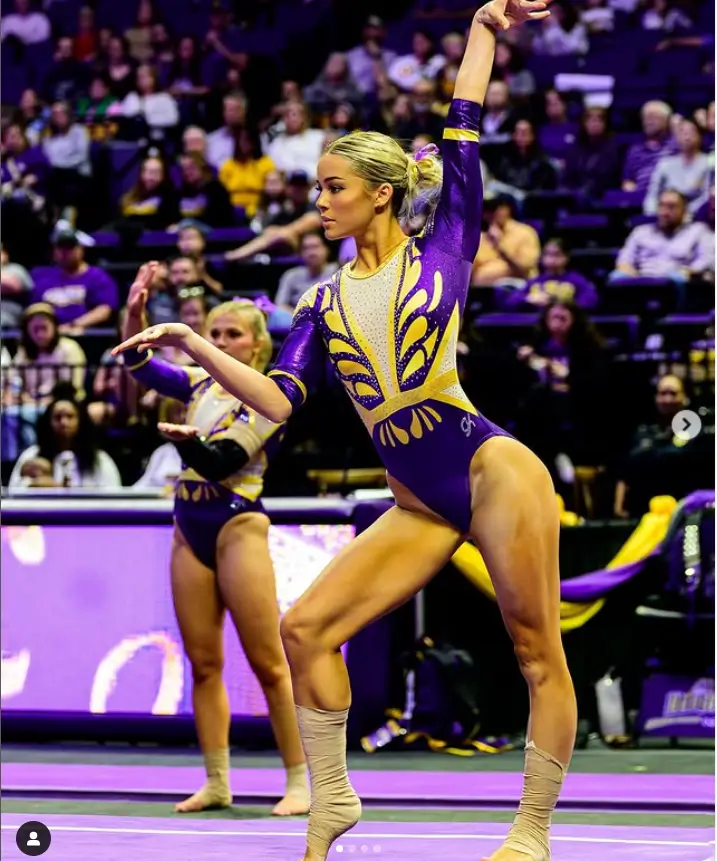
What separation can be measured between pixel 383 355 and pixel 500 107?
33.3 ft

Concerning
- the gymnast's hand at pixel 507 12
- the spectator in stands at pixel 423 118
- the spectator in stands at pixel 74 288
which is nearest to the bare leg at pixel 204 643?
the gymnast's hand at pixel 507 12

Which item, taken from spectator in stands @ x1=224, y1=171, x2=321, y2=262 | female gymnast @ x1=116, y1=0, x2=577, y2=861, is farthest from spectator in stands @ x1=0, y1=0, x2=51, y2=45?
female gymnast @ x1=116, y1=0, x2=577, y2=861

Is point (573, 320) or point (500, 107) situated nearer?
point (573, 320)

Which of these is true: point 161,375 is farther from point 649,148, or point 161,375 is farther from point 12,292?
point 649,148

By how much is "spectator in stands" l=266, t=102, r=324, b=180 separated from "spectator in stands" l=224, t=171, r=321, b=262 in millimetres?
1057

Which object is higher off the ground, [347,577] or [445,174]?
[445,174]

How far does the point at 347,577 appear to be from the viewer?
4.01 metres

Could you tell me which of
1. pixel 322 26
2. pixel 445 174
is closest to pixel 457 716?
pixel 445 174

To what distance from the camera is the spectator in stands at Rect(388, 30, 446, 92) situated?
15.0 meters

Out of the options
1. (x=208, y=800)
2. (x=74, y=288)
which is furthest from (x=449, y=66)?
(x=208, y=800)

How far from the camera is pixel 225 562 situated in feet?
18.8

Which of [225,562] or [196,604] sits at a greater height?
[225,562]

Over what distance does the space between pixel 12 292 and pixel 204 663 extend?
7.36 meters

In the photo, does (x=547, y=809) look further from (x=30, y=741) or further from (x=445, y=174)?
(x=30, y=741)
